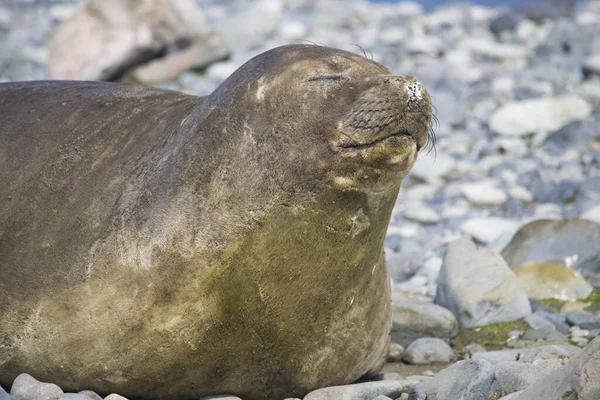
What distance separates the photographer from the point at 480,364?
4016mm

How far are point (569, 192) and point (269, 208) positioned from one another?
5224 millimetres

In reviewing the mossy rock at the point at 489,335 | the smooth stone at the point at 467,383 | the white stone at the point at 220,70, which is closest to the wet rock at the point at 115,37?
the white stone at the point at 220,70

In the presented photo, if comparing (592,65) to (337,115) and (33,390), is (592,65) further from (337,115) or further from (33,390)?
(33,390)

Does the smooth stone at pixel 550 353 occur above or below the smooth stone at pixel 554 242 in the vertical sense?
above

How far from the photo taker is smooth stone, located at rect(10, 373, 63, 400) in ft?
13.4

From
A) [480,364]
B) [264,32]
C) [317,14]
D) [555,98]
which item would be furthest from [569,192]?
[317,14]

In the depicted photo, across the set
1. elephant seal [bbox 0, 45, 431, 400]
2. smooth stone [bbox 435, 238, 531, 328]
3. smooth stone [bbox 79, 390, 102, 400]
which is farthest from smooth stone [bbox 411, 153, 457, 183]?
smooth stone [bbox 79, 390, 102, 400]

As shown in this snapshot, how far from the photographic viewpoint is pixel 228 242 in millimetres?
3988

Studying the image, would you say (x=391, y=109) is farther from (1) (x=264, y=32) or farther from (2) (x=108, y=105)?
(1) (x=264, y=32)

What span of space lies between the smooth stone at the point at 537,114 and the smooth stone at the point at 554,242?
398 centimetres

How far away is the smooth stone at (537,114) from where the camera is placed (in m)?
10.6

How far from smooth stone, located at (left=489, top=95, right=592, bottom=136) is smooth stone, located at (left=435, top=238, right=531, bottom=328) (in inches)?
196

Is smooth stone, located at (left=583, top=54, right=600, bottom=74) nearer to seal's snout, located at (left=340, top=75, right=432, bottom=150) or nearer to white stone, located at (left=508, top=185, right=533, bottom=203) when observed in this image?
white stone, located at (left=508, top=185, right=533, bottom=203)

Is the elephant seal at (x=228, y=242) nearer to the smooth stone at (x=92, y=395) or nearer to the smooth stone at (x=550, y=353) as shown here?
the smooth stone at (x=92, y=395)
